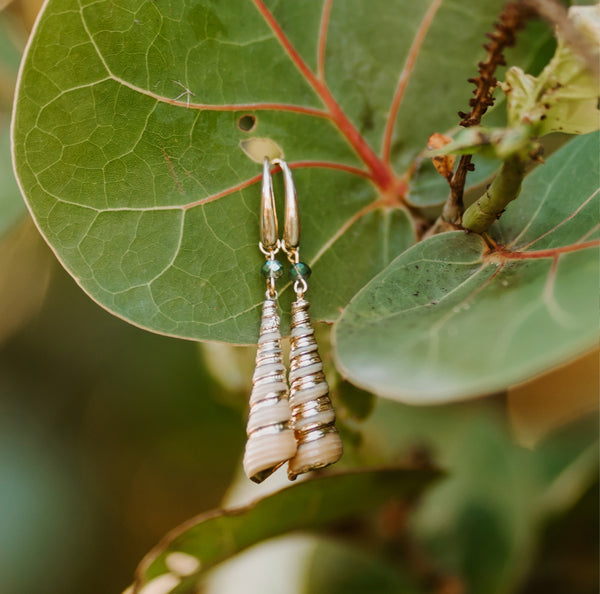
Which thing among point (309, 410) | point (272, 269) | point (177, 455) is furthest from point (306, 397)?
point (177, 455)

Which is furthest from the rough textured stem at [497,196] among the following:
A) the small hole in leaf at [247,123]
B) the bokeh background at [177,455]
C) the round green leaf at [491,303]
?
the bokeh background at [177,455]

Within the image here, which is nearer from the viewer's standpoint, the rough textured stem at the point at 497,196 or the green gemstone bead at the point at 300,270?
the rough textured stem at the point at 497,196

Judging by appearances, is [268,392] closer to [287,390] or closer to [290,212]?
[287,390]

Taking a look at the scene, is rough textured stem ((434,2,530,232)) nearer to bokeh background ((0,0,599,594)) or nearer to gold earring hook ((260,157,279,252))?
gold earring hook ((260,157,279,252))

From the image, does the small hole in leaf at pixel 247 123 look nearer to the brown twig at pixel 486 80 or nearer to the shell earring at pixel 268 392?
the shell earring at pixel 268 392

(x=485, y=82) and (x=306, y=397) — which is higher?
(x=485, y=82)
